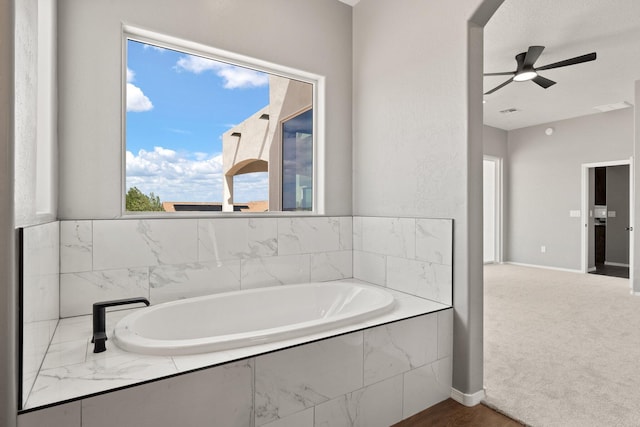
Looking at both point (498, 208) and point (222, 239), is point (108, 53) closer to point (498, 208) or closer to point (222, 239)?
point (222, 239)

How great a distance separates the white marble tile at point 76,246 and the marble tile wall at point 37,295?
5.6 inches

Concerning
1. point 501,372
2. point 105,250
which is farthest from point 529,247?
point 105,250

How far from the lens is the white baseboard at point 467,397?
1.99 m

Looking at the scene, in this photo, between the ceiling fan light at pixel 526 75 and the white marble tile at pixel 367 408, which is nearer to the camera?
the white marble tile at pixel 367 408

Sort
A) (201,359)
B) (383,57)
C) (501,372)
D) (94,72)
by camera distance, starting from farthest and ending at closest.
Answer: (383,57) < (501,372) < (94,72) < (201,359)

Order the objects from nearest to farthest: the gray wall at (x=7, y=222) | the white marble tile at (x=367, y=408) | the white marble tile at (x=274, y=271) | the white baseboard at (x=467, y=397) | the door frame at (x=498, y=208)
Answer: the gray wall at (x=7, y=222), the white marble tile at (x=367, y=408), the white baseboard at (x=467, y=397), the white marble tile at (x=274, y=271), the door frame at (x=498, y=208)

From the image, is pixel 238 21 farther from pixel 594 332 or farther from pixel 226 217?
pixel 594 332

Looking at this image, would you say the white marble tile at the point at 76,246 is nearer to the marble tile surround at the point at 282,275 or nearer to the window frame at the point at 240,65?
the marble tile surround at the point at 282,275

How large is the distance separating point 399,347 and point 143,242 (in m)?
1.65

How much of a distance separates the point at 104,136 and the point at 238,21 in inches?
48.6

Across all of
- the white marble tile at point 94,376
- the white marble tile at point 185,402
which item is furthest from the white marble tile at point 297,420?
the white marble tile at point 94,376

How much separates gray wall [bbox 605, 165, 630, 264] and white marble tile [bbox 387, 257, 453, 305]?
7332 mm

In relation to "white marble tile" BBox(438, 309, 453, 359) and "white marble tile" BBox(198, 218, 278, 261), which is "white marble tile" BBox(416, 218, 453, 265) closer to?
"white marble tile" BBox(438, 309, 453, 359)

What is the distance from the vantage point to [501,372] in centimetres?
234
